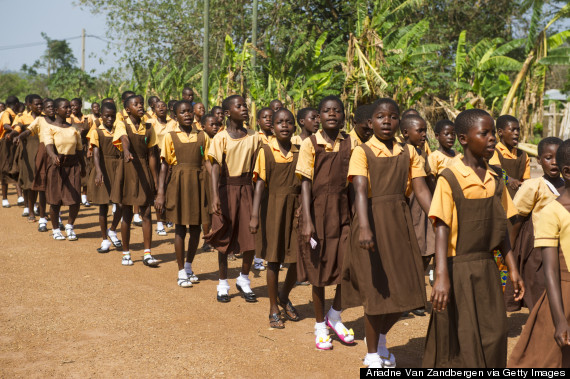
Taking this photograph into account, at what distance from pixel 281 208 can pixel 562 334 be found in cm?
313

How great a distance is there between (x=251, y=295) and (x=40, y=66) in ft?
173

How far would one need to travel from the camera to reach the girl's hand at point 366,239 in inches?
167

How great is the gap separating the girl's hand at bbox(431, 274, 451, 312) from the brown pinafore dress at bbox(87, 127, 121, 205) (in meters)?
6.21

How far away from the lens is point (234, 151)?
6652 mm

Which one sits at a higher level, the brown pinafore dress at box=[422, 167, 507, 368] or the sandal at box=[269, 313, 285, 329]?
the brown pinafore dress at box=[422, 167, 507, 368]

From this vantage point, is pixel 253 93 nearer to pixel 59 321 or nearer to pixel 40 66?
pixel 59 321

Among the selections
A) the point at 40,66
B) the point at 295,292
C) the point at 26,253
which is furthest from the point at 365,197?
the point at 40,66

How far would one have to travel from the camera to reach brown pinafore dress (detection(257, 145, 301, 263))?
19.6 feet

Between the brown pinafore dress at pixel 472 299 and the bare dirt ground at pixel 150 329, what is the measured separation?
1.27 meters

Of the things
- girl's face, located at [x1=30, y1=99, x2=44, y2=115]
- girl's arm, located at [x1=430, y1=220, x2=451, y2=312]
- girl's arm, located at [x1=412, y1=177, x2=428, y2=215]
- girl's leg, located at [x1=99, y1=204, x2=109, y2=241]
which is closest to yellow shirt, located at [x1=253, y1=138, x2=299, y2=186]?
girl's arm, located at [x1=412, y1=177, x2=428, y2=215]

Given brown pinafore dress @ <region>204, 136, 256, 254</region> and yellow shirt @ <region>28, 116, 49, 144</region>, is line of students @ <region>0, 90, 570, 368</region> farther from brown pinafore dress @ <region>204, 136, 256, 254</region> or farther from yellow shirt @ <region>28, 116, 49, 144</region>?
yellow shirt @ <region>28, 116, 49, 144</region>

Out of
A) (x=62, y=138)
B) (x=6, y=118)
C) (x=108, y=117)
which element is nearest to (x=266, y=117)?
(x=108, y=117)

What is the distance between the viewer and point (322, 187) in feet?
17.7

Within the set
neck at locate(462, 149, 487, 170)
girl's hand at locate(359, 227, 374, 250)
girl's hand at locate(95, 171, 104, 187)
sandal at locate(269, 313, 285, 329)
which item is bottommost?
sandal at locate(269, 313, 285, 329)
